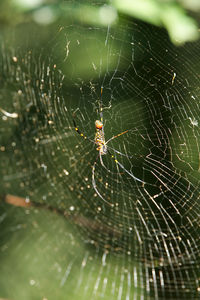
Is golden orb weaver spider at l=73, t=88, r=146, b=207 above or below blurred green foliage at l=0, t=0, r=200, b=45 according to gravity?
below

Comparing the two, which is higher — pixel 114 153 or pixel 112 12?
pixel 112 12

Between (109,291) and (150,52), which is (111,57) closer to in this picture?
(150,52)

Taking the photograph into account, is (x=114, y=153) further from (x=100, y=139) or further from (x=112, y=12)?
(x=112, y=12)

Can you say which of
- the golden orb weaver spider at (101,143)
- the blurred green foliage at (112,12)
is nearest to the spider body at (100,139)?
the golden orb weaver spider at (101,143)

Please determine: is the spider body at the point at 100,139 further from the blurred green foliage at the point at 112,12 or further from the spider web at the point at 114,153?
the blurred green foliage at the point at 112,12

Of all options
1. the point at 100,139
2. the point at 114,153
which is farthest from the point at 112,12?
the point at 114,153

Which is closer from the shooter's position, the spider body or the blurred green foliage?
the blurred green foliage

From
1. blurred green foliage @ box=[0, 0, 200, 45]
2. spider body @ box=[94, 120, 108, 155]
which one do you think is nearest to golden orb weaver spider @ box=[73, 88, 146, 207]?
spider body @ box=[94, 120, 108, 155]

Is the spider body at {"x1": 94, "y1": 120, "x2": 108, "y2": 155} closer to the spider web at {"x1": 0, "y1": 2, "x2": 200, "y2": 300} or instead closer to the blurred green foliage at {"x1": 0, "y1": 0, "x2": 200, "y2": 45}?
the spider web at {"x1": 0, "y1": 2, "x2": 200, "y2": 300}
